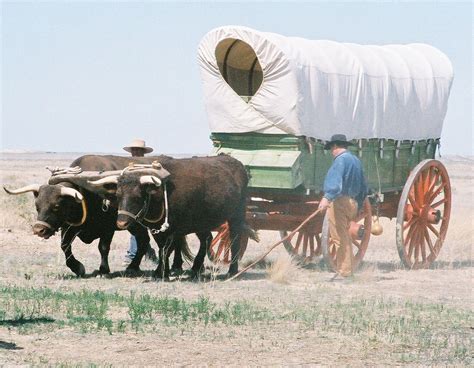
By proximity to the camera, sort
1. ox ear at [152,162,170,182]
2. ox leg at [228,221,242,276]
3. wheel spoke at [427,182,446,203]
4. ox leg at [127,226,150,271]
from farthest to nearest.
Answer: wheel spoke at [427,182,446,203] → ox leg at [228,221,242,276] → ox leg at [127,226,150,271] → ox ear at [152,162,170,182]

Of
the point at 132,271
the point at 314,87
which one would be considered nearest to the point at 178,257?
the point at 132,271

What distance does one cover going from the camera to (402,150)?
52.9 ft

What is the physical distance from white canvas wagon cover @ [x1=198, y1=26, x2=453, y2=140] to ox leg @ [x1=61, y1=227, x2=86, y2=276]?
2685 mm

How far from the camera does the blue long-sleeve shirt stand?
1340 cm

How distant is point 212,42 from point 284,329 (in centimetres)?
596

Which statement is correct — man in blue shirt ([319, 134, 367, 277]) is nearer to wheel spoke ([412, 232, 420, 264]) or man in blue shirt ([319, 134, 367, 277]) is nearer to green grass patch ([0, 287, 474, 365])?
wheel spoke ([412, 232, 420, 264])

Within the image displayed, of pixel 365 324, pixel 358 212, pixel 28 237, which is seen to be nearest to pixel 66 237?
pixel 358 212

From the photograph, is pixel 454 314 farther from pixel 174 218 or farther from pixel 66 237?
pixel 66 237

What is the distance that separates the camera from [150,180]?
1254cm

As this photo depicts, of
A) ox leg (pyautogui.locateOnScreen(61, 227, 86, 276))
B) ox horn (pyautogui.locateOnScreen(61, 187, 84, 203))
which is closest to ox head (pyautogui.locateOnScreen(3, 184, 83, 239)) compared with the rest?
ox horn (pyautogui.locateOnScreen(61, 187, 84, 203))

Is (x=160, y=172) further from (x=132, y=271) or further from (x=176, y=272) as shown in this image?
(x=176, y=272)

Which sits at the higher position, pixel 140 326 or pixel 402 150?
pixel 402 150

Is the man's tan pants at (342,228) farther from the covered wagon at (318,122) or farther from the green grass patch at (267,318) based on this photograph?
the green grass patch at (267,318)

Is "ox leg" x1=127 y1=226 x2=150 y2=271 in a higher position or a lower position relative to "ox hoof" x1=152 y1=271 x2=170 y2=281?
higher
